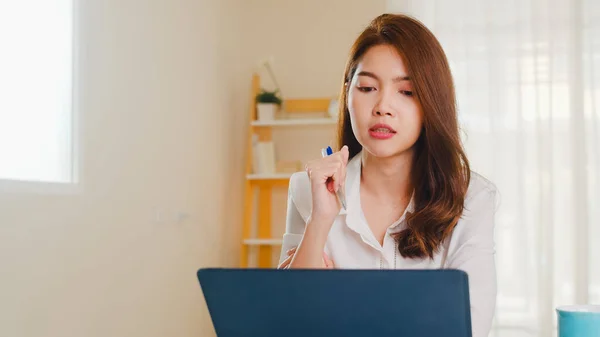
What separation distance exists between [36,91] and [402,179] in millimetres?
1447

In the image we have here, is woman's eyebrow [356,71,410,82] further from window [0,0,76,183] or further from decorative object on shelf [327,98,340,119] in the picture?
decorative object on shelf [327,98,340,119]

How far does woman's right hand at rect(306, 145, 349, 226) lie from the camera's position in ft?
4.06

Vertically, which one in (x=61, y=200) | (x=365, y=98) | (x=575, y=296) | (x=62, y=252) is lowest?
(x=575, y=296)

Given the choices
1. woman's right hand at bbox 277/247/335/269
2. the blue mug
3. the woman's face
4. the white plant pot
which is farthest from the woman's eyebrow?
the white plant pot

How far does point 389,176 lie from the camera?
4.70 feet

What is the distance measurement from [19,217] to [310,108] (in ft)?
7.25

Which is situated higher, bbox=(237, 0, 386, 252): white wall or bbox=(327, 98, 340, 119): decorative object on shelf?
bbox=(237, 0, 386, 252): white wall

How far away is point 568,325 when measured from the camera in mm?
900

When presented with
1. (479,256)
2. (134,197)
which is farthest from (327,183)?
(134,197)

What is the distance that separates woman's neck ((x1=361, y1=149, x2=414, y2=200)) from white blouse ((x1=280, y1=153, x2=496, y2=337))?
0.09ft

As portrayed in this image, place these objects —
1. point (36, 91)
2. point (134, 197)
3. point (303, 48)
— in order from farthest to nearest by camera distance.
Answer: point (303, 48), point (134, 197), point (36, 91)

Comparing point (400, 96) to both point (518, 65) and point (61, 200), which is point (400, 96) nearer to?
point (61, 200)

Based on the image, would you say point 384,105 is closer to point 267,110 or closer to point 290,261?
point 290,261

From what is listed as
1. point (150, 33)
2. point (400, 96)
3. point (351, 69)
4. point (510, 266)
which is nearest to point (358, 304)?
point (400, 96)
